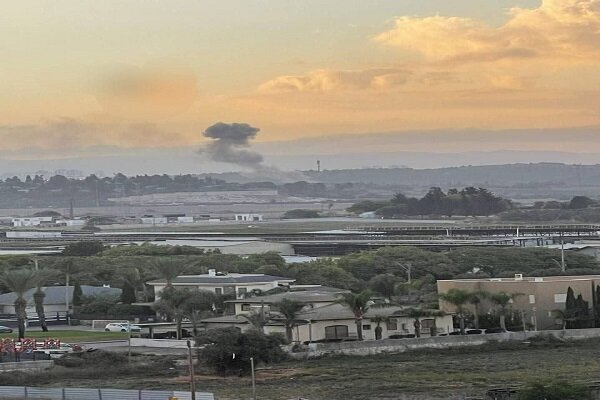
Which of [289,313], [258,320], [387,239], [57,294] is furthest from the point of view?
[387,239]

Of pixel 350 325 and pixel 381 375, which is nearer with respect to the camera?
pixel 381 375

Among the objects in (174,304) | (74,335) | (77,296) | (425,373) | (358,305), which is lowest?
(425,373)

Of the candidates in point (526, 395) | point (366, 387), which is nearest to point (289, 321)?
point (366, 387)

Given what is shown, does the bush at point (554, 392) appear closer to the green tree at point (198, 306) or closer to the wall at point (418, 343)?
the wall at point (418, 343)

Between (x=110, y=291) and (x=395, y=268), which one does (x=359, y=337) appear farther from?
(x=395, y=268)

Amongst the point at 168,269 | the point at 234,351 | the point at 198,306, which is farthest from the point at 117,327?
the point at 234,351

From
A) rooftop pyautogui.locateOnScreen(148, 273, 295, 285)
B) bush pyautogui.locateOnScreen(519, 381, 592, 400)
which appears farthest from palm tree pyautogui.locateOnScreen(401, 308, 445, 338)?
bush pyautogui.locateOnScreen(519, 381, 592, 400)

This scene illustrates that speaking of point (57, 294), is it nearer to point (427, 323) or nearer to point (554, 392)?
point (427, 323)

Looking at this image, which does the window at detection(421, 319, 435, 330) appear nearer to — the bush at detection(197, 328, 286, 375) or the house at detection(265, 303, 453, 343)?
the house at detection(265, 303, 453, 343)

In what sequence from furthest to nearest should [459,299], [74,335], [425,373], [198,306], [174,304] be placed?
1. [74,335]
2. [198,306]
3. [174,304]
4. [459,299]
5. [425,373]
